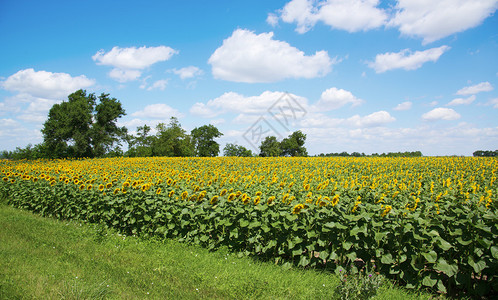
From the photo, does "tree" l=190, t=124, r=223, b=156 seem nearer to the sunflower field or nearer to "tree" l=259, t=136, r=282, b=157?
"tree" l=259, t=136, r=282, b=157

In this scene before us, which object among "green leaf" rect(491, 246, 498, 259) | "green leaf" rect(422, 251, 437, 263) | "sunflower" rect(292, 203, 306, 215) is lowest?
"green leaf" rect(422, 251, 437, 263)

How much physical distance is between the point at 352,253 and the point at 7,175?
12596 millimetres

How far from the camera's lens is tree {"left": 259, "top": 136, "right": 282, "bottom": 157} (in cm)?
6650

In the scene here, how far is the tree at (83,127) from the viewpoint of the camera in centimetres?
3844

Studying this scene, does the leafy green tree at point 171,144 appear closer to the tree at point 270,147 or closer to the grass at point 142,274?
the tree at point 270,147

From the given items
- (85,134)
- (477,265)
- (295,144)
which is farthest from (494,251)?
(295,144)

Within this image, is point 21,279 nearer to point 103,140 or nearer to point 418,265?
point 418,265

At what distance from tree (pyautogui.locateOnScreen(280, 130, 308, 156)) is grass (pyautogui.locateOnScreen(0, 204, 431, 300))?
60976mm

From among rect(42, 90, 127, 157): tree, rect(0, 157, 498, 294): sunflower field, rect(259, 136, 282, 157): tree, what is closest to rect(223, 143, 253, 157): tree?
rect(259, 136, 282, 157): tree

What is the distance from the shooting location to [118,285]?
4.07 meters

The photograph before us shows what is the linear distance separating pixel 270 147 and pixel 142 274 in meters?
65.5

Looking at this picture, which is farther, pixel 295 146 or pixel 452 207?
pixel 295 146

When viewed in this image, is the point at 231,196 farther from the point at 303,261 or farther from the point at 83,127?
the point at 83,127

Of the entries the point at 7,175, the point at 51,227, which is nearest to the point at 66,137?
the point at 7,175
